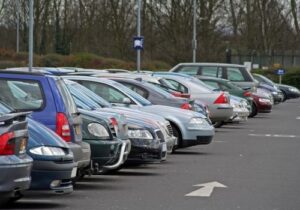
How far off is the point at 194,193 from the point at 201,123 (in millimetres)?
5724

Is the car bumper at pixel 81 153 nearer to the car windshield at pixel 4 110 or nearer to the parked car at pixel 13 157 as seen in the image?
the car windshield at pixel 4 110

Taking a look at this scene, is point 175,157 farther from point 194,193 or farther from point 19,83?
point 19,83

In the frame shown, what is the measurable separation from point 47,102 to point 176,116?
263 inches

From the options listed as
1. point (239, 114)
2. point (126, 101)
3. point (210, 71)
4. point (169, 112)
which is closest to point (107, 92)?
point (126, 101)

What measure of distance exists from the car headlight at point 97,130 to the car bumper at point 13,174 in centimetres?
339

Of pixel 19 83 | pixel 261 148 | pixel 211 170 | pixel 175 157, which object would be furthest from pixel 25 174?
pixel 261 148

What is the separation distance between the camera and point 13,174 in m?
8.73

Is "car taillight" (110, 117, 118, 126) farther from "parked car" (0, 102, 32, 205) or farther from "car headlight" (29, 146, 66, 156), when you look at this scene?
"parked car" (0, 102, 32, 205)

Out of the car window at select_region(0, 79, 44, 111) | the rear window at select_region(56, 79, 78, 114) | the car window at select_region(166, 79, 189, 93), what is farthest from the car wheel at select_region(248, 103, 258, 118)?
the car window at select_region(0, 79, 44, 111)

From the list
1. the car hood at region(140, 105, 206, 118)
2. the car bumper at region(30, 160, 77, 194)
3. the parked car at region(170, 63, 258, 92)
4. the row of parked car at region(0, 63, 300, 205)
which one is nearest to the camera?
the row of parked car at region(0, 63, 300, 205)

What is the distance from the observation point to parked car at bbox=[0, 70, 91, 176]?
439 inches

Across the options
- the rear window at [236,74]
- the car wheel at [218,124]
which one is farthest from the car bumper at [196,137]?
the rear window at [236,74]

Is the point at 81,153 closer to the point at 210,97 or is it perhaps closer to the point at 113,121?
the point at 113,121

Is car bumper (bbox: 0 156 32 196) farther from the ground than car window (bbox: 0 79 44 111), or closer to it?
closer to it
